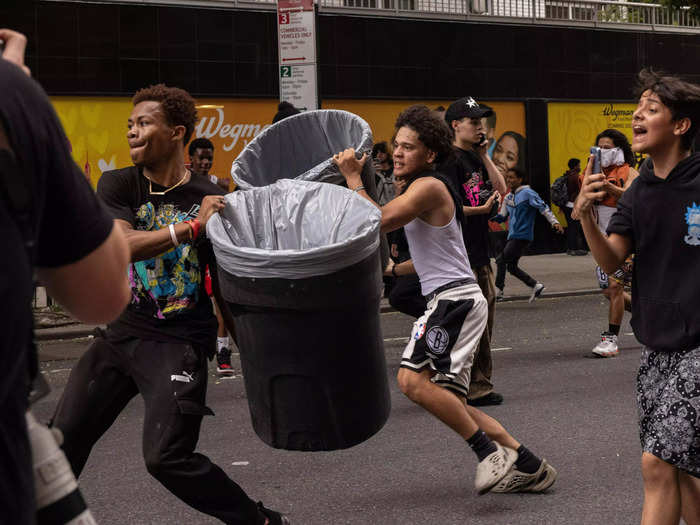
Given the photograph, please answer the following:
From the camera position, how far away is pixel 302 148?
4750mm

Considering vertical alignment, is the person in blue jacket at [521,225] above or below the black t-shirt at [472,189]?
below

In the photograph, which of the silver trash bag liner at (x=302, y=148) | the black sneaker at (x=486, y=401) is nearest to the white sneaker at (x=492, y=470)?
the silver trash bag liner at (x=302, y=148)

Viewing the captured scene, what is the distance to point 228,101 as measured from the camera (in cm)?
1781

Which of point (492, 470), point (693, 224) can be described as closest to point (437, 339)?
point (492, 470)

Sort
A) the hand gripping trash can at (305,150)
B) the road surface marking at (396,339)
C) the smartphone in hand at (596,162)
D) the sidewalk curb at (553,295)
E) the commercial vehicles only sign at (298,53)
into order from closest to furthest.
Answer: the smartphone in hand at (596,162), the hand gripping trash can at (305,150), the road surface marking at (396,339), the commercial vehicles only sign at (298,53), the sidewalk curb at (553,295)

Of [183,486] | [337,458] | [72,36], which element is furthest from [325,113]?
[72,36]

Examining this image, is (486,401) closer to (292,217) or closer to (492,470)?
(492,470)

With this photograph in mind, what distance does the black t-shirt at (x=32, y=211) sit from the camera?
1653mm

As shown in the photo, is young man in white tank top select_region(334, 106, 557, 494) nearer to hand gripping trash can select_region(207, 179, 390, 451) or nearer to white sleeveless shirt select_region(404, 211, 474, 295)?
white sleeveless shirt select_region(404, 211, 474, 295)

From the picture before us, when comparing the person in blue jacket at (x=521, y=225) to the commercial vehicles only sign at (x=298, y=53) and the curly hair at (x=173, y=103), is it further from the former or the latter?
the curly hair at (x=173, y=103)

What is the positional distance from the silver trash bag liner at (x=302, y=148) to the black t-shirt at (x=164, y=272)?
302mm

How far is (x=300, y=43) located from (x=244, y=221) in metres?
9.33

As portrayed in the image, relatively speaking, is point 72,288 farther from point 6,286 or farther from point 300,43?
point 300,43

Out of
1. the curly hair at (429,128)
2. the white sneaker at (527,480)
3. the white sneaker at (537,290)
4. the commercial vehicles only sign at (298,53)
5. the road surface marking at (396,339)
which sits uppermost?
the commercial vehicles only sign at (298,53)
